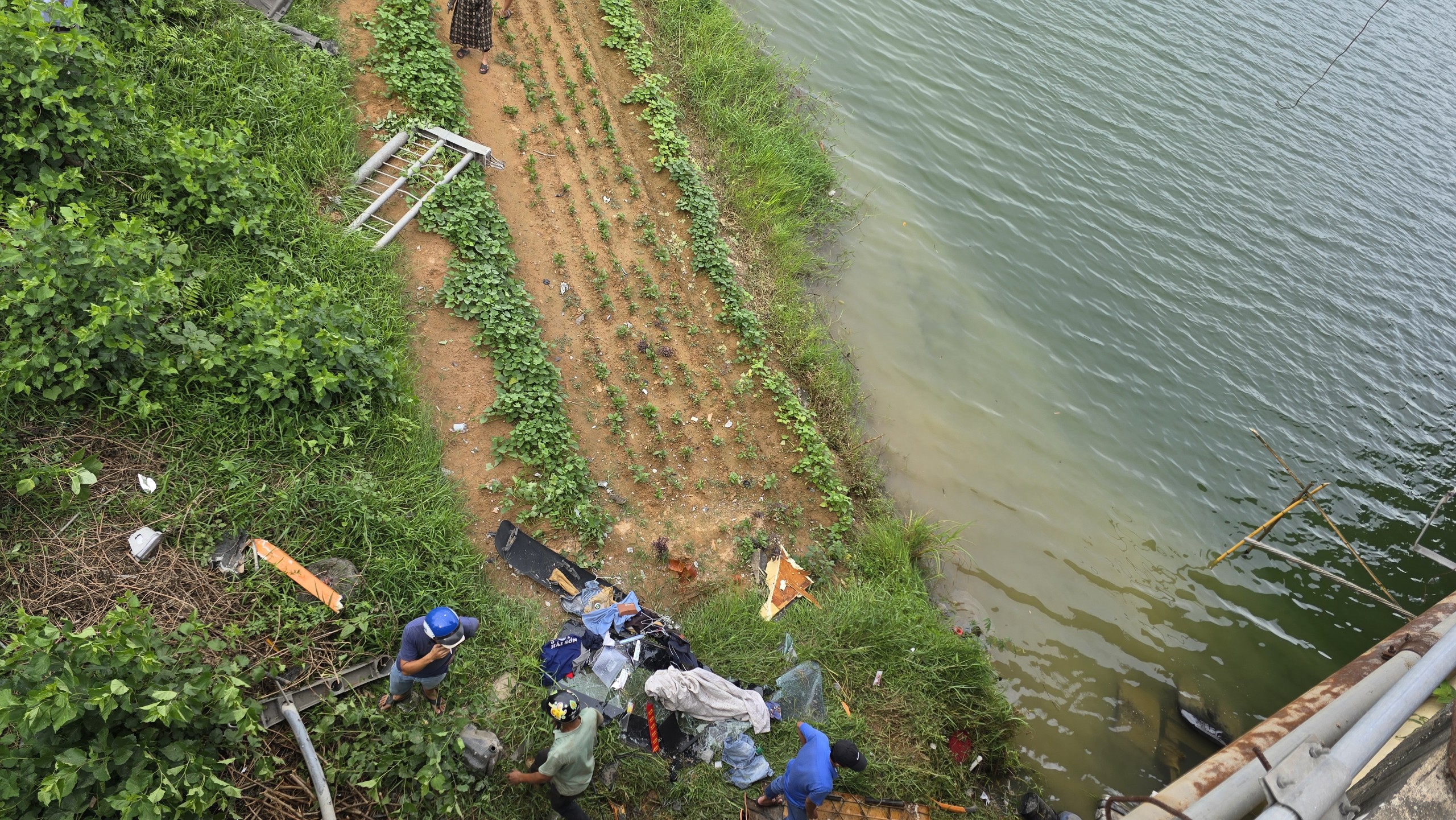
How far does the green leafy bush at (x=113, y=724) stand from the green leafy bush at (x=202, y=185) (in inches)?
140

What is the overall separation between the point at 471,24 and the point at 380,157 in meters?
2.28

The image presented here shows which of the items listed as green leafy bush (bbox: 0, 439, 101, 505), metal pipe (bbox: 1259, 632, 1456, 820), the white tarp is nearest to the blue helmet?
the white tarp

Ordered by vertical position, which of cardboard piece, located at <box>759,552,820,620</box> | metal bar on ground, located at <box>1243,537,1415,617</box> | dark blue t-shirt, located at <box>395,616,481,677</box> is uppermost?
metal bar on ground, located at <box>1243,537,1415,617</box>

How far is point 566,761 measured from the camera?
4523mm

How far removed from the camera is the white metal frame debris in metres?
7.30

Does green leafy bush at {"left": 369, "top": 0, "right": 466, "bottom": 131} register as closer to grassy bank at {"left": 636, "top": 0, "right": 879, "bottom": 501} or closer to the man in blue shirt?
grassy bank at {"left": 636, "top": 0, "right": 879, "bottom": 501}

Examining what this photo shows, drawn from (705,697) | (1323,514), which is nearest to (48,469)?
(705,697)

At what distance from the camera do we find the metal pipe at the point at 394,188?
716cm

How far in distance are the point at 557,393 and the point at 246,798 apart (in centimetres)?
384

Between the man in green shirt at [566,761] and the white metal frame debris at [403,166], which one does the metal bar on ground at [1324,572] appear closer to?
the man in green shirt at [566,761]

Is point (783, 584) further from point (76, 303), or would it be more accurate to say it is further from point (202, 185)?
point (202, 185)

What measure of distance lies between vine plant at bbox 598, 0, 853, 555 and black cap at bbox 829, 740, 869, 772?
2379 mm

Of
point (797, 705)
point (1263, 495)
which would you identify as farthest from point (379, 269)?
point (1263, 495)

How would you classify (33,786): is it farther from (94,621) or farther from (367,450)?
(367,450)
